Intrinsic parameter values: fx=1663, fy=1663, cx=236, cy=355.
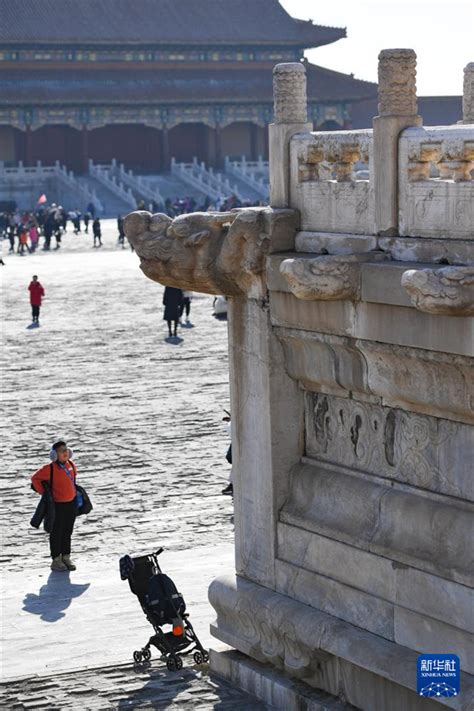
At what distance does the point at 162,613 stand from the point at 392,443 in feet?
7.21

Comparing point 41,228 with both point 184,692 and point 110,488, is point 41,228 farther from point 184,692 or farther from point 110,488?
point 184,692

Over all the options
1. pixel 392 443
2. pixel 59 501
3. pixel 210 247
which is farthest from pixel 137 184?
pixel 392 443

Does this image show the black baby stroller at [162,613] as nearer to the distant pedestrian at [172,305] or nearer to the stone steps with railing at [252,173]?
the distant pedestrian at [172,305]

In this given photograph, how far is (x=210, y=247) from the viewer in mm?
10258

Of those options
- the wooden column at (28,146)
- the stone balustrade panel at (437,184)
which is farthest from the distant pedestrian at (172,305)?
the wooden column at (28,146)

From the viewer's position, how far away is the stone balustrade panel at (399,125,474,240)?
8.49 m

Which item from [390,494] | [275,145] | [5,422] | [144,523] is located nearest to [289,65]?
[275,145]

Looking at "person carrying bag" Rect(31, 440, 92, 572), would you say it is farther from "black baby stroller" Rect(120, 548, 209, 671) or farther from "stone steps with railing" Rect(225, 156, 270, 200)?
"stone steps with railing" Rect(225, 156, 270, 200)

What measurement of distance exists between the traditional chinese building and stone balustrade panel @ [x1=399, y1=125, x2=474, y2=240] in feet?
202

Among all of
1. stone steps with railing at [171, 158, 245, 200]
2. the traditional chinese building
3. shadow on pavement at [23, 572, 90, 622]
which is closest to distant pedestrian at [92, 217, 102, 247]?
stone steps with railing at [171, 158, 245, 200]

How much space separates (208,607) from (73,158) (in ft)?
204

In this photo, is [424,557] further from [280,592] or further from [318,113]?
[318,113]

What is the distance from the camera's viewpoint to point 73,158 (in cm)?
7275

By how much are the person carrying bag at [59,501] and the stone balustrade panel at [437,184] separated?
4992mm
